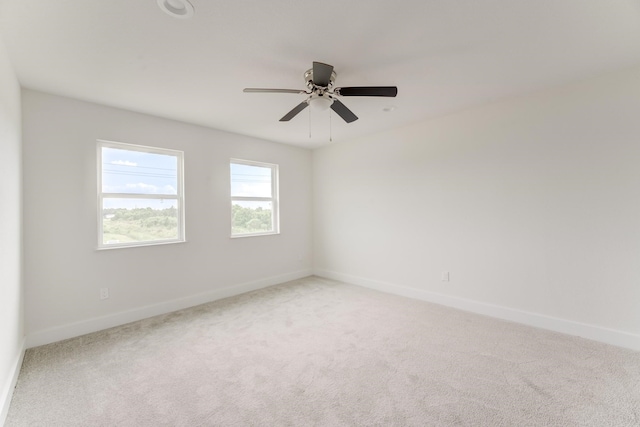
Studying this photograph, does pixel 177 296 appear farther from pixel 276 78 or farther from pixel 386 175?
pixel 386 175

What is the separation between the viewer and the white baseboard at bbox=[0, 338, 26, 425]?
1.68m

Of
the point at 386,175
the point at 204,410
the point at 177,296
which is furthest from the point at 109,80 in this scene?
the point at 386,175

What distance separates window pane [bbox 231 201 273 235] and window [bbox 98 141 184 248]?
2.71 feet

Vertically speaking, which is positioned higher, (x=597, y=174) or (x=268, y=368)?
(x=597, y=174)

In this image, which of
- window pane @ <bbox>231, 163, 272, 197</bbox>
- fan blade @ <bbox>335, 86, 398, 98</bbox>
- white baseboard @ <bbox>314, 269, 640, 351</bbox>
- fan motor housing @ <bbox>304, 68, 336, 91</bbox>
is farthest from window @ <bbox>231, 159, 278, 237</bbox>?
fan blade @ <bbox>335, 86, 398, 98</bbox>

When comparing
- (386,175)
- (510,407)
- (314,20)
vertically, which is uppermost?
(314,20)

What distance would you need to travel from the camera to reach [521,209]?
3.01m

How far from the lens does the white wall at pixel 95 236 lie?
264cm

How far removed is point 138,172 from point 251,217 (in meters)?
1.70

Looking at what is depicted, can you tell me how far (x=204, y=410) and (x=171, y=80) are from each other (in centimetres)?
263

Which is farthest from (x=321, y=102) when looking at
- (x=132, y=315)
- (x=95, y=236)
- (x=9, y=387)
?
(x=132, y=315)

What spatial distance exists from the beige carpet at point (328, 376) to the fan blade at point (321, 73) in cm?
224

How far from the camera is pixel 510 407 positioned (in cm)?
174

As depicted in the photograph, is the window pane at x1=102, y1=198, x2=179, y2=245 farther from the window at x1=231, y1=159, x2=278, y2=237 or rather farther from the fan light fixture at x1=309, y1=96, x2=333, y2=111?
the fan light fixture at x1=309, y1=96, x2=333, y2=111
